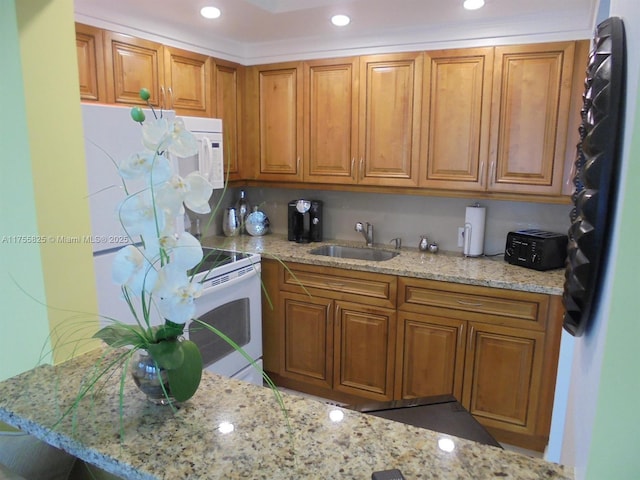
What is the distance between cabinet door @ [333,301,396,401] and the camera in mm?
2896

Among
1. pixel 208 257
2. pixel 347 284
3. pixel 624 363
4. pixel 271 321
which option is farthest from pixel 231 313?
pixel 624 363

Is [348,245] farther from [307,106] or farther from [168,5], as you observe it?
[168,5]

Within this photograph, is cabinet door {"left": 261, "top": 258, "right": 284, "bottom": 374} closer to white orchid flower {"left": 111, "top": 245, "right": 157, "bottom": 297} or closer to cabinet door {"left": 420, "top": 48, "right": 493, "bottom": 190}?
cabinet door {"left": 420, "top": 48, "right": 493, "bottom": 190}

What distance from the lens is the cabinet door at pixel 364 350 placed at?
2896 mm

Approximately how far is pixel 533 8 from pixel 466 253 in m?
1.44

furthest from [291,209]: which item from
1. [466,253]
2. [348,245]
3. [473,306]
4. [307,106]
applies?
[473,306]

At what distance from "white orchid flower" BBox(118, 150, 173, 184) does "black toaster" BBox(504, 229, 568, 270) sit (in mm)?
2340

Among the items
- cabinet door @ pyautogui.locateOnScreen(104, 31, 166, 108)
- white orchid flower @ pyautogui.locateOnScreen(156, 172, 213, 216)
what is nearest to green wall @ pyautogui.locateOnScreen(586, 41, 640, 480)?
white orchid flower @ pyautogui.locateOnScreen(156, 172, 213, 216)

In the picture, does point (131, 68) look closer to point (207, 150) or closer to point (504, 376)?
point (207, 150)

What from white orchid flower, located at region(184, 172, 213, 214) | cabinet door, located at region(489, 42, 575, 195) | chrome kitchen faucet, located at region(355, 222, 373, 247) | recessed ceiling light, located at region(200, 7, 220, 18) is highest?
recessed ceiling light, located at region(200, 7, 220, 18)

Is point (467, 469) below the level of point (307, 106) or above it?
below

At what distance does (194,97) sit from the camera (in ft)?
10.2

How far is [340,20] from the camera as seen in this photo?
275cm

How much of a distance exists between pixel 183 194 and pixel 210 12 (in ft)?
7.08
